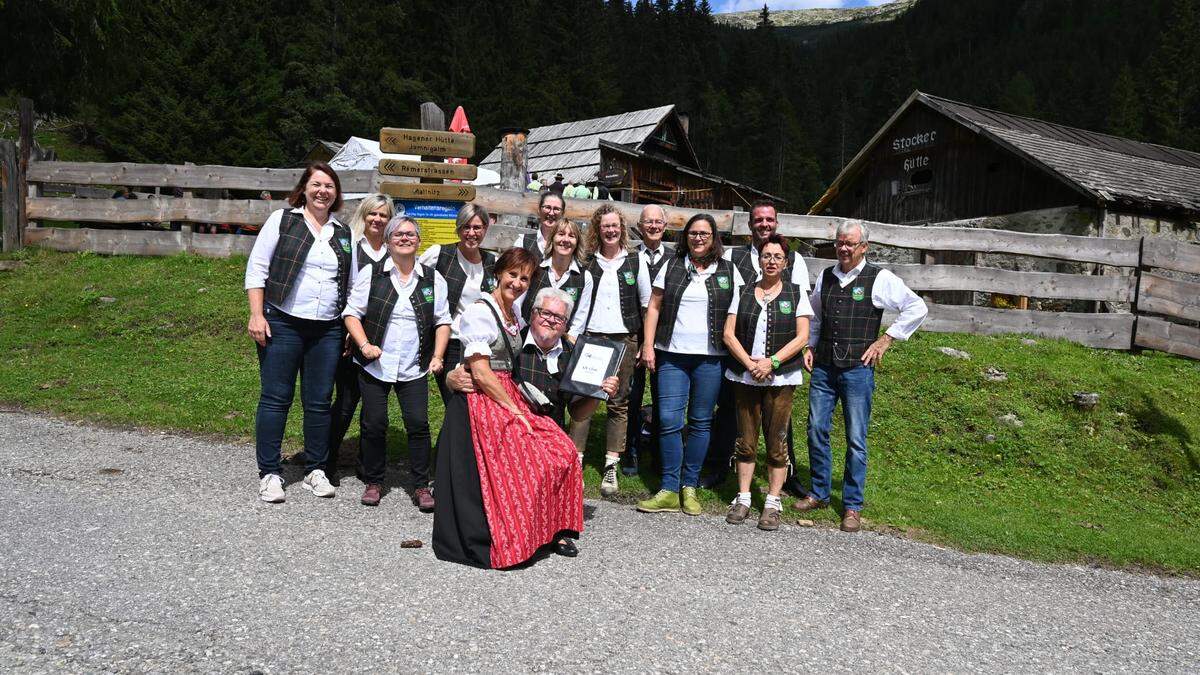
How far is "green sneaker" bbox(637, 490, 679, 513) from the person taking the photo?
5273mm

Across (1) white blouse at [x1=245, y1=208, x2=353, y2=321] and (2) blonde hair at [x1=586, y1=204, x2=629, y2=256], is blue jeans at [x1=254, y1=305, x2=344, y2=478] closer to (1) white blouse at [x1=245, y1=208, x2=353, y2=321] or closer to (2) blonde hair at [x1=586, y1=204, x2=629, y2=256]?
(1) white blouse at [x1=245, y1=208, x2=353, y2=321]

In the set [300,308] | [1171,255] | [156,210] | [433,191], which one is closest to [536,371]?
[300,308]

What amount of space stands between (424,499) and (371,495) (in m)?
0.35

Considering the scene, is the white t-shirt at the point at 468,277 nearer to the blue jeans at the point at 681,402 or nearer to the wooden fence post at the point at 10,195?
the blue jeans at the point at 681,402

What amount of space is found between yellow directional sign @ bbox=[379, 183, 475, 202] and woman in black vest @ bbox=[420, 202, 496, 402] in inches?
100

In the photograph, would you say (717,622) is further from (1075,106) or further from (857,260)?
(1075,106)

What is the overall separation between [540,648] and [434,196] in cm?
568

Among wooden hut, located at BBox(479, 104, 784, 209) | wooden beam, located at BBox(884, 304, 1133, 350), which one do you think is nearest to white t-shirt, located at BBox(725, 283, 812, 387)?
wooden beam, located at BBox(884, 304, 1133, 350)

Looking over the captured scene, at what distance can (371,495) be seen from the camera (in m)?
4.98

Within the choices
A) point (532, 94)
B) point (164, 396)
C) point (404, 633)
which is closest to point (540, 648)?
point (404, 633)

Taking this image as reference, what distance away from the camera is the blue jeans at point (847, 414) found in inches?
206

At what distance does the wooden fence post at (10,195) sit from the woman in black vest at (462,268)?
34.5 feet

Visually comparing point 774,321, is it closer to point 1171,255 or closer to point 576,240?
point 576,240

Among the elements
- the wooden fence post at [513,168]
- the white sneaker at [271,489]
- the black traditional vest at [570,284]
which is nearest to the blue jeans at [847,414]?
the black traditional vest at [570,284]
